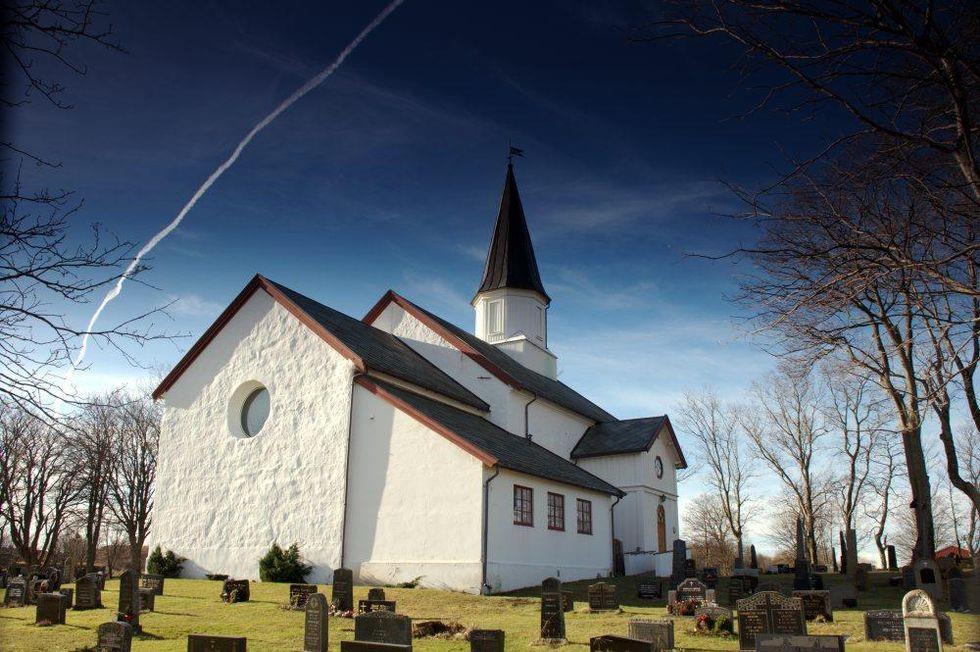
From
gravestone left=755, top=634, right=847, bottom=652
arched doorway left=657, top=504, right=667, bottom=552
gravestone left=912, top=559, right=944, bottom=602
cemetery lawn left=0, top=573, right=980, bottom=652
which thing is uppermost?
arched doorway left=657, top=504, right=667, bottom=552

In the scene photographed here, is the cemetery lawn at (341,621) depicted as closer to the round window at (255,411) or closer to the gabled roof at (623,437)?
the round window at (255,411)

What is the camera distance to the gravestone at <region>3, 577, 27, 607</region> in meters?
18.6

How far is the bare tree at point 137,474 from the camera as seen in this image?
40.1 metres

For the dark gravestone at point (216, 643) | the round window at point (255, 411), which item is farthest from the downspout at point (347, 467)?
the dark gravestone at point (216, 643)

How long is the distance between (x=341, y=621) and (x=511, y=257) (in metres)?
23.6

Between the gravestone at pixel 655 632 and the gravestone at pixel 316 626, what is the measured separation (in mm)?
4860

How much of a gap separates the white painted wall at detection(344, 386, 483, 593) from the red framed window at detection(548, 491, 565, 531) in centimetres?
363

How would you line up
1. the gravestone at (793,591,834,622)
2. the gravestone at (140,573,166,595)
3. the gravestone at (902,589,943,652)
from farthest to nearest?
A: the gravestone at (140,573,166,595) → the gravestone at (793,591,834,622) → the gravestone at (902,589,943,652)

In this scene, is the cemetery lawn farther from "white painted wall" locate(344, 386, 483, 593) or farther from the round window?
the round window

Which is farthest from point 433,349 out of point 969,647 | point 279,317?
point 969,647

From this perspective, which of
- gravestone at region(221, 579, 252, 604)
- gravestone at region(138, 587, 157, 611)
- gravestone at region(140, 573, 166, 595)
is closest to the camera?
gravestone at region(138, 587, 157, 611)

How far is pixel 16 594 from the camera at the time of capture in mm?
18734

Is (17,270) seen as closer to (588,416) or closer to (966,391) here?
(966,391)

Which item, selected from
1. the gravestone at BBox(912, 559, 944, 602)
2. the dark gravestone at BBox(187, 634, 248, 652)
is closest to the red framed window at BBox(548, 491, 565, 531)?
the gravestone at BBox(912, 559, 944, 602)
